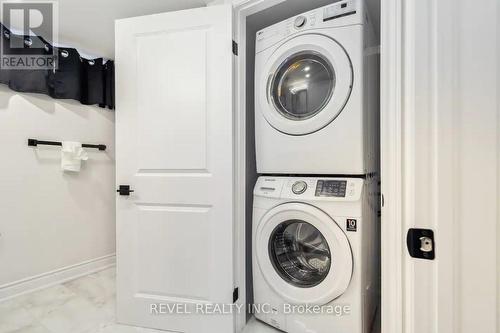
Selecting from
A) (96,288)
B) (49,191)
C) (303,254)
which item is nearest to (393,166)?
(303,254)

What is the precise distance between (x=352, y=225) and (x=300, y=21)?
1.15 metres

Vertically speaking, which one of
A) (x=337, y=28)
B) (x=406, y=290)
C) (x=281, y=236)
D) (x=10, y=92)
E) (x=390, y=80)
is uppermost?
(x=337, y=28)

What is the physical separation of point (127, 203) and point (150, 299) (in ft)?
2.03

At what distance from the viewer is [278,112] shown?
1.46 meters

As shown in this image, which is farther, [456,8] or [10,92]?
[10,92]

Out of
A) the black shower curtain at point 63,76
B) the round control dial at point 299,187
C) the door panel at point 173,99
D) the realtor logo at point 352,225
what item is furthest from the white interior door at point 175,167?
the black shower curtain at point 63,76

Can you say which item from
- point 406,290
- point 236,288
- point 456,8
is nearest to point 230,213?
point 236,288

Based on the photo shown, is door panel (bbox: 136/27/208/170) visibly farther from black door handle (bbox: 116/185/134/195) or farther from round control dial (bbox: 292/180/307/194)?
round control dial (bbox: 292/180/307/194)

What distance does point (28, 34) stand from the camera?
191cm

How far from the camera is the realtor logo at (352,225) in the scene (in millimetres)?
1209

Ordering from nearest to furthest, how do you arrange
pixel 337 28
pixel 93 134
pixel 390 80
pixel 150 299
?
pixel 390 80, pixel 337 28, pixel 150 299, pixel 93 134

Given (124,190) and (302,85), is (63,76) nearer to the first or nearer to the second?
(124,190)

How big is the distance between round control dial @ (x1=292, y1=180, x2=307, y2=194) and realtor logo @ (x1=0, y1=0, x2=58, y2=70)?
1968 millimetres

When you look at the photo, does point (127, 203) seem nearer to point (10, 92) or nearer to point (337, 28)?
point (10, 92)
